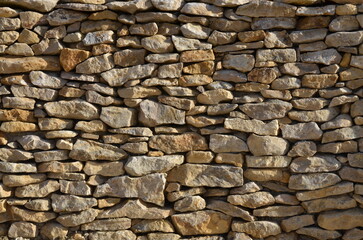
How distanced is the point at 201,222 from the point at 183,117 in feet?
2.65

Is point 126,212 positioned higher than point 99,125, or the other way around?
point 99,125

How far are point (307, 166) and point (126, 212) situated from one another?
1396 mm

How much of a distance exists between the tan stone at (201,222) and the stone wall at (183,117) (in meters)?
0.01

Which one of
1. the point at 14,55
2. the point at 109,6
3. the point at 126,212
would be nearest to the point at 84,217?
the point at 126,212

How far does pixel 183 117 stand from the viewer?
3.64 metres

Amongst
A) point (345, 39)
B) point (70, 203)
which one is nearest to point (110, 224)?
point (70, 203)

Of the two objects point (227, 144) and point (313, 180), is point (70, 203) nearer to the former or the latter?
point (227, 144)

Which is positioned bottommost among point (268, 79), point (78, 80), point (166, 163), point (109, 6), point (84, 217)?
point (84, 217)

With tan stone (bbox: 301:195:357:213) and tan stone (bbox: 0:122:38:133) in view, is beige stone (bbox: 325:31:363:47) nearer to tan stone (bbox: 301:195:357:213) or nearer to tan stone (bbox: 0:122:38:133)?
tan stone (bbox: 301:195:357:213)

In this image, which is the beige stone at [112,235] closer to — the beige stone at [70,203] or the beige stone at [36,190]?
the beige stone at [70,203]

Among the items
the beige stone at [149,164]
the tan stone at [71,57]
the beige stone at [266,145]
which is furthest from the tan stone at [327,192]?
the tan stone at [71,57]

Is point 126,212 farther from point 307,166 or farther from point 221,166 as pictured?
point 307,166

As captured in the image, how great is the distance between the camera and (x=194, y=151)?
3660 mm

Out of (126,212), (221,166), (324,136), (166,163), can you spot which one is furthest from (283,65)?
(126,212)
